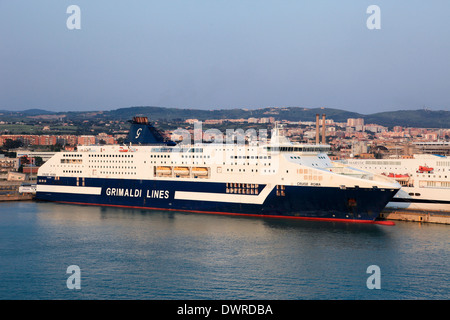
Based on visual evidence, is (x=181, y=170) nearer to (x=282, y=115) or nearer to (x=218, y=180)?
(x=218, y=180)

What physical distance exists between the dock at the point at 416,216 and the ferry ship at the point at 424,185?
109 cm

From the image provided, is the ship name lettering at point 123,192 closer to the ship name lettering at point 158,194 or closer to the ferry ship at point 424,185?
the ship name lettering at point 158,194

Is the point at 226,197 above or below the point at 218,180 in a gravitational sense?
below

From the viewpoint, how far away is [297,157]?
25375mm

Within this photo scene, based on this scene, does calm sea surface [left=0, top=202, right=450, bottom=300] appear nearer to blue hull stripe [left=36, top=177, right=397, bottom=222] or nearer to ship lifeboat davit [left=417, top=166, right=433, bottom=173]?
blue hull stripe [left=36, top=177, right=397, bottom=222]

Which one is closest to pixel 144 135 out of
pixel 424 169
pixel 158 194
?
pixel 158 194

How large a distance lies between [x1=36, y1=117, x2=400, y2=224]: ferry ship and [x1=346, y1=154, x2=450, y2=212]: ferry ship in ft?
12.2

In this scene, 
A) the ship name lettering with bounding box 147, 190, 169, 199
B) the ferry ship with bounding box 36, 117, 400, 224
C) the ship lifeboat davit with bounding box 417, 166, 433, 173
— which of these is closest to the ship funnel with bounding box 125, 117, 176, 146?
the ferry ship with bounding box 36, 117, 400, 224

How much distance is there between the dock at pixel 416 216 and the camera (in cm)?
2384

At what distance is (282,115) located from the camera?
163750 mm

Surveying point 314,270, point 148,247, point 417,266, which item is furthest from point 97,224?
point 417,266

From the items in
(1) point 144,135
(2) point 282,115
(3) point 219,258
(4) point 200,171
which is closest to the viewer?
(3) point 219,258

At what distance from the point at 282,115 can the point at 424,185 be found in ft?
453

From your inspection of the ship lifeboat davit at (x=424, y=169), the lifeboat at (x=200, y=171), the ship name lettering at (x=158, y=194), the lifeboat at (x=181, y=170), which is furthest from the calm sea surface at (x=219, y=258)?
the ship lifeboat davit at (x=424, y=169)
